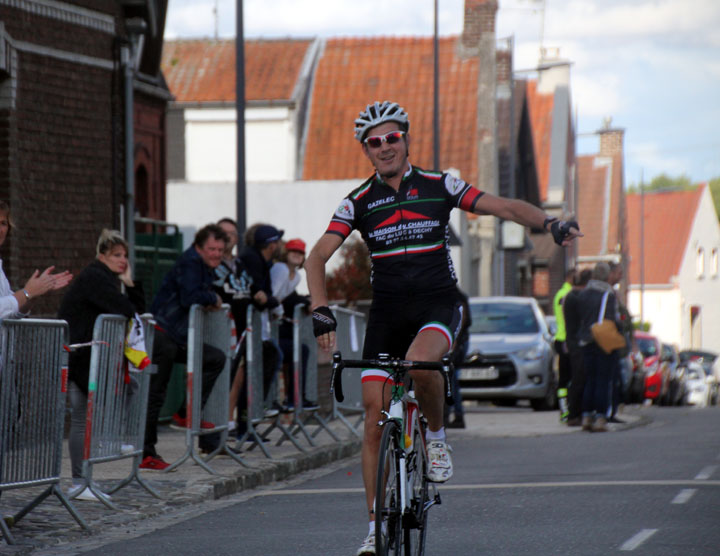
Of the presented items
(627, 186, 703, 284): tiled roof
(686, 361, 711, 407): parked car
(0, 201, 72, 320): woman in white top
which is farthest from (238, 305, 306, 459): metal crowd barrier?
(627, 186, 703, 284): tiled roof

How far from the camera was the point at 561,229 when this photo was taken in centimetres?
686

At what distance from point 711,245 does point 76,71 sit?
73.2 meters

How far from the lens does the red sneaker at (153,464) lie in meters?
11.8

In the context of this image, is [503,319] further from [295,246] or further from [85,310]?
[85,310]

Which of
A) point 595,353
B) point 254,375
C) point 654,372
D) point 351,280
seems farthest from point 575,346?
point 654,372

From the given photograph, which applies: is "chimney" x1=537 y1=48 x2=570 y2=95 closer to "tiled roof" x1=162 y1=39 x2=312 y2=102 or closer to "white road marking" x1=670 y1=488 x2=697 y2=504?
"tiled roof" x1=162 y1=39 x2=312 y2=102

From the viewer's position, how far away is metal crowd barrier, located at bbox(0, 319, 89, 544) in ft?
26.8

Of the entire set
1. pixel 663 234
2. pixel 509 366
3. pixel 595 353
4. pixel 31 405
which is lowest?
pixel 509 366

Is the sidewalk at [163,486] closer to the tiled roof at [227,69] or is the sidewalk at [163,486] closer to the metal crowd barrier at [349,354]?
the metal crowd barrier at [349,354]

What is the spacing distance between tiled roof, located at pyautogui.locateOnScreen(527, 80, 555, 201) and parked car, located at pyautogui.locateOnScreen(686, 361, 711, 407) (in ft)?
50.6

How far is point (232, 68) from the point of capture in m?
43.0

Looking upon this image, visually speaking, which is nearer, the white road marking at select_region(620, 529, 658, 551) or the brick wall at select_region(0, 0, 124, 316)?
the white road marking at select_region(620, 529, 658, 551)

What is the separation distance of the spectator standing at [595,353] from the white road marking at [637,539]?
962 centimetres

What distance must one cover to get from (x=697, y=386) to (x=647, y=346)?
737cm
